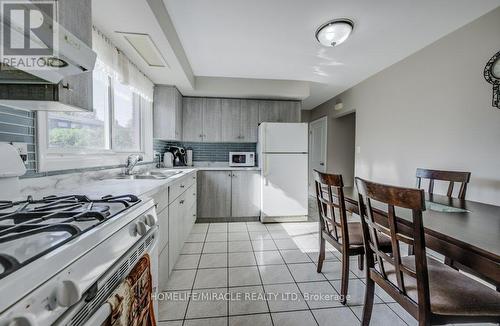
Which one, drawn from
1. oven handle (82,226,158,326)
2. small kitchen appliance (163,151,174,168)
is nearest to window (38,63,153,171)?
small kitchen appliance (163,151,174,168)

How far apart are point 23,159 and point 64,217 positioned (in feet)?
2.26

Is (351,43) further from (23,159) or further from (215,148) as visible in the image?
(23,159)

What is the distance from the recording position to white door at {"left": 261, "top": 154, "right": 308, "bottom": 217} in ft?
11.0

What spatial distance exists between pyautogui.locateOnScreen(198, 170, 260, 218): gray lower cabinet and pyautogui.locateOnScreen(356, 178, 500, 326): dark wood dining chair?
2300 mm

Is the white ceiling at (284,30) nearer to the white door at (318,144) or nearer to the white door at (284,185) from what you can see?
the white door at (284,185)

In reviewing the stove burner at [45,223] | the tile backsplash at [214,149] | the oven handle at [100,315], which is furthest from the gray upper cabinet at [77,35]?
the tile backsplash at [214,149]

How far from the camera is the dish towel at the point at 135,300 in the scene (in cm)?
67

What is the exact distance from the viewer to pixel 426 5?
178 centimetres

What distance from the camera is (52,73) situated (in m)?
0.87

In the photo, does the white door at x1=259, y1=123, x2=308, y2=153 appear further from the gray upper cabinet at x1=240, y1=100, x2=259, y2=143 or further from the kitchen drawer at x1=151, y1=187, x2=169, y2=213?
the kitchen drawer at x1=151, y1=187, x2=169, y2=213

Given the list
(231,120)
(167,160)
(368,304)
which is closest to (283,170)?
(231,120)

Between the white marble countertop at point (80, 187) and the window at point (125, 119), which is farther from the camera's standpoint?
the window at point (125, 119)

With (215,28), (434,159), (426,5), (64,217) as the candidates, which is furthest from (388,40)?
(64,217)

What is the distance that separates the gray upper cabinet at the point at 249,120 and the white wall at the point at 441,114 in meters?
1.83
